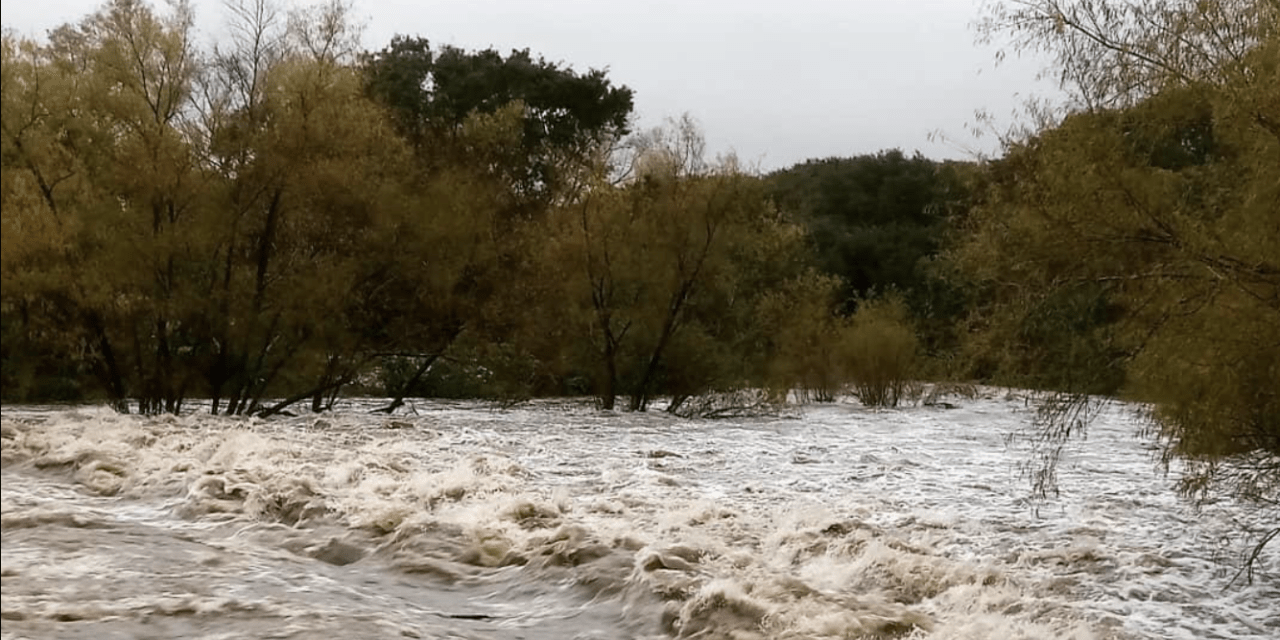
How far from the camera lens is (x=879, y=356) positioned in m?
22.1

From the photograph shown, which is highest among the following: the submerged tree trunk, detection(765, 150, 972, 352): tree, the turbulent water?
detection(765, 150, 972, 352): tree

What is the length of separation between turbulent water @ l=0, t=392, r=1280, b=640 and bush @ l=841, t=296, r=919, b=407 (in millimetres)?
9523

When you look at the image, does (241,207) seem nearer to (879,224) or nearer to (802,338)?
(802,338)

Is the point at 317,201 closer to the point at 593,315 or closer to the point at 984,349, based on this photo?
the point at 593,315

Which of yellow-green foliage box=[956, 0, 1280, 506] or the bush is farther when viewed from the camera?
the bush

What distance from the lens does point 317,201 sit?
1587cm

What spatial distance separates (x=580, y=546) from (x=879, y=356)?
1645 centimetres

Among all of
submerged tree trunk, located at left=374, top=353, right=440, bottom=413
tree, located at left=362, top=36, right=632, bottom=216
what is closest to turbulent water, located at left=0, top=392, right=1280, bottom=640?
submerged tree trunk, located at left=374, top=353, right=440, bottom=413

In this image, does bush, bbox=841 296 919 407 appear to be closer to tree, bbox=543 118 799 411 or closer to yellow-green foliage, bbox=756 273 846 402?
yellow-green foliage, bbox=756 273 846 402

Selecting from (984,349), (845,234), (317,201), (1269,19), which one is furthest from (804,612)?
(845,234)

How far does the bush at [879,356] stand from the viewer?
2186cm

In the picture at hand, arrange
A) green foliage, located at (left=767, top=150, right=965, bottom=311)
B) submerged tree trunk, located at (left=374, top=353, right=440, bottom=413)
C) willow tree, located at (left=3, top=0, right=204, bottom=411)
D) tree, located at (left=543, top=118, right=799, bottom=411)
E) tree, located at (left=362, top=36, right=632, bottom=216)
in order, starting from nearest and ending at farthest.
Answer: willow tree, located at (left=3, top=0, right=204, bottom=411)
submerged tree trunk, located at (left=374, top=353, right=440, bottom=413)
tree, located at (left=543, top=118, right=799, bottom=411)
tree, located at (left=362, top=36, right=632, bottom=216)
green foliage, located at (left=767, top=150, right=965, bottom=311)

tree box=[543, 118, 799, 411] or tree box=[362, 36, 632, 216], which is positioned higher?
tree box=[362, 36, 632, 216]

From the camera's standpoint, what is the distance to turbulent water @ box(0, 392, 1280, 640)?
16.9 feet
